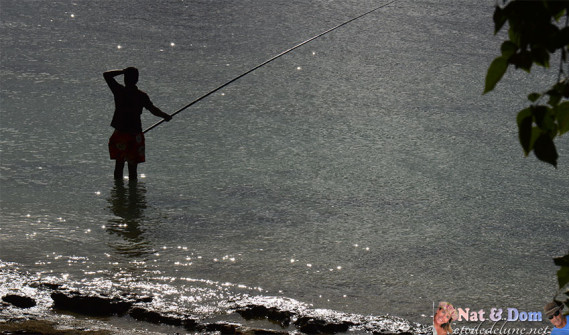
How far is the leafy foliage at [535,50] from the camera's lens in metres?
1.25

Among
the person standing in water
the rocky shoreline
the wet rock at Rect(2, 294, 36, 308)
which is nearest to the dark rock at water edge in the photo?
the rocky shoreline

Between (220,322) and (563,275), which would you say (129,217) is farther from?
(563,275)

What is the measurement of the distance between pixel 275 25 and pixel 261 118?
4234 millimetres

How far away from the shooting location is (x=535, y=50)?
129 cm

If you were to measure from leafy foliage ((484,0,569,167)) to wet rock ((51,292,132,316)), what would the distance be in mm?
2657

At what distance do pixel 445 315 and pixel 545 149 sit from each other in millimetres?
2539

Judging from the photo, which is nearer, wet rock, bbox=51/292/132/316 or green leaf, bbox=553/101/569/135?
green leaf, bbox=553/101/569/135

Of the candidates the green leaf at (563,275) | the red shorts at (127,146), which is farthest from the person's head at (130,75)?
the green leaf at (563,275)

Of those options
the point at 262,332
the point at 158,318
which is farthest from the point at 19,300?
the point at 262,332

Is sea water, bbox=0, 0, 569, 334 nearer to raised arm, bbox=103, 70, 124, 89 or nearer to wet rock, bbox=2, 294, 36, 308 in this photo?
wet rock, bbox=2, 294, 36, 308

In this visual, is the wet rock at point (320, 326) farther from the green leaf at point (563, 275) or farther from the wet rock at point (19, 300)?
the green leaf at point (563, 275)

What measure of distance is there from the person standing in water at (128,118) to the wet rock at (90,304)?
1940mm

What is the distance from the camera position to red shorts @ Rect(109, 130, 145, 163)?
547 centimetres

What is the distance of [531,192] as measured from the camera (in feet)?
19.6
